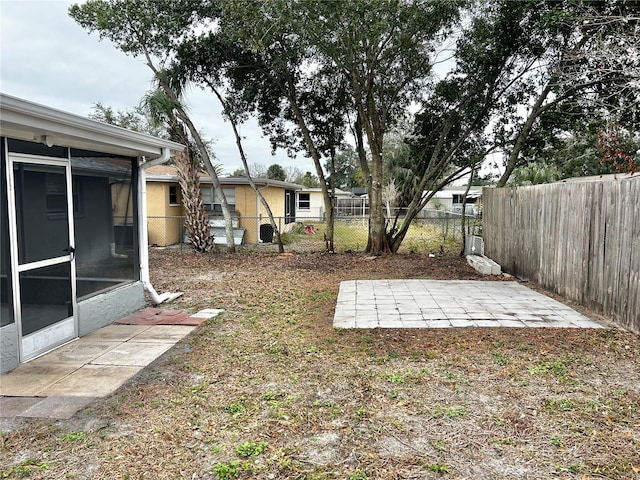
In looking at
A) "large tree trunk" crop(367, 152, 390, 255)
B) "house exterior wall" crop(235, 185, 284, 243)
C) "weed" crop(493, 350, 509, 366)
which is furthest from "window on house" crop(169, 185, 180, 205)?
"weed" crop(493, 350, 509, 366)

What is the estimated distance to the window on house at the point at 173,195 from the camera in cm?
1477

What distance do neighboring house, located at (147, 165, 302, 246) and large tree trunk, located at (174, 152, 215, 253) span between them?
163cm

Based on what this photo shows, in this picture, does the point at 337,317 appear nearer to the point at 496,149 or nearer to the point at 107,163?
the point at 107,163

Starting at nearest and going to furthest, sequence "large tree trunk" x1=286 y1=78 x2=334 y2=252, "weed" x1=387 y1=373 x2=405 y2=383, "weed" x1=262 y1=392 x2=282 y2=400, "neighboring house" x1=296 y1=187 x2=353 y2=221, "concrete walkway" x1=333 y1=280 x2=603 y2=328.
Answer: "weed" x1=262 y1=392 x2=282 y2=400 → "weed" x1=387 y1=373 x2=405 y2=383 → "concrete walkway" x1=333 y1=280 x2=603 y2=328 → "large tree trunk" x1=286 y1=78 x2=334 y2=252 → "neighboring house" x1=296 y1=187 x2=353 y2=221

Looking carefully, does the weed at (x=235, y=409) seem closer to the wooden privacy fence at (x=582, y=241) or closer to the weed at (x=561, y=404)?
the weed at (x=561, y=404)

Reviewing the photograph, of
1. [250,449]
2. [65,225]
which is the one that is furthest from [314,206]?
[250,449]

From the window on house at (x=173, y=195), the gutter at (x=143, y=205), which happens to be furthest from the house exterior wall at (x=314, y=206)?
the gutter at (x=143, y=205)

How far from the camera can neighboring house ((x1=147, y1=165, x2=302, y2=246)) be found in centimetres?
1425

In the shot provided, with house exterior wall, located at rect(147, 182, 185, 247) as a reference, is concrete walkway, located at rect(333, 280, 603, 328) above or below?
below

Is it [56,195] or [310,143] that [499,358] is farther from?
[310,143]

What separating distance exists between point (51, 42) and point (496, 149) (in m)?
10.8

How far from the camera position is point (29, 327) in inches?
158

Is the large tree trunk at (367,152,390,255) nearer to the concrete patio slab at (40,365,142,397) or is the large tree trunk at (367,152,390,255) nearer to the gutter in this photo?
the gutter

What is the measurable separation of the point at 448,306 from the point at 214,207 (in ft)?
38.1
